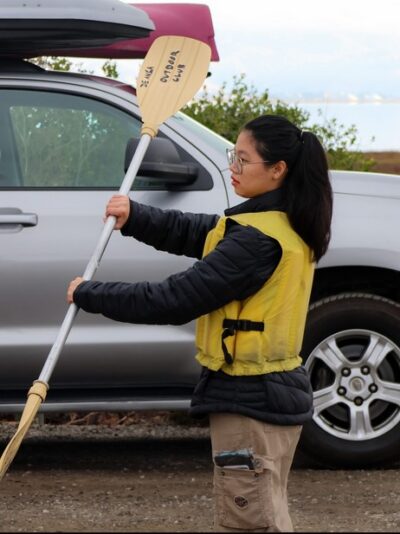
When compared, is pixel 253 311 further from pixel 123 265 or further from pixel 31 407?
pixel 123 265

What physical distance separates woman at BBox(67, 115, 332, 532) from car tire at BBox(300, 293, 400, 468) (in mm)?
2184

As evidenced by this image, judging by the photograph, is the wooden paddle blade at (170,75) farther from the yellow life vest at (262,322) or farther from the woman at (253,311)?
the yellow life vest at (262,322)

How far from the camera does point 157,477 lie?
6.60 meters

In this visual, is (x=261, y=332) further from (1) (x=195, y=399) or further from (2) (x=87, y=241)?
(2) (x=87, y=241)

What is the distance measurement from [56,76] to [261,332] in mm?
2716

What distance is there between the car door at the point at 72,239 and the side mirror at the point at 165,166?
0.25 feet

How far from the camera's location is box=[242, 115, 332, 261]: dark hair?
4.05 meters

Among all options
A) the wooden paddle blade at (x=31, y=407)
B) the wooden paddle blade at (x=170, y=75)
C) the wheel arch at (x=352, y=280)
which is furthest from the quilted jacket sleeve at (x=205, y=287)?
the wheel arch at (x=352, y=280)

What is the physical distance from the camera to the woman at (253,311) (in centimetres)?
392

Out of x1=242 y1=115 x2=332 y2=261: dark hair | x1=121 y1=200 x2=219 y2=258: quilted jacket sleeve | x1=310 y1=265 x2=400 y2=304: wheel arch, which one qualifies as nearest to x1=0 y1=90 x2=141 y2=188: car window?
x1=310 y1=265 x2=400 y2=304: wheel arch

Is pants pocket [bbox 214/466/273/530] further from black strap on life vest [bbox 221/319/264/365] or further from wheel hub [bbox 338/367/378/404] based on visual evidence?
wheel hub [bbox 338/367/378/404]

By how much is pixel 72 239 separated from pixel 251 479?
235cm

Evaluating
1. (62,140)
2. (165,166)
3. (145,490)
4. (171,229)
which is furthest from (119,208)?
(145,490)

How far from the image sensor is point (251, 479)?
13.0ft
